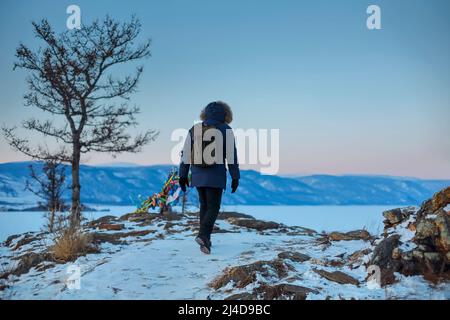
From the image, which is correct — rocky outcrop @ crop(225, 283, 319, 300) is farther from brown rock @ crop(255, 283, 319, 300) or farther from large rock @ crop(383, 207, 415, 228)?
large rock @ crop(383, 207, 415, 228)

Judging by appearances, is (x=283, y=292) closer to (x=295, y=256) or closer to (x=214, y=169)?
(x=295, y=256)

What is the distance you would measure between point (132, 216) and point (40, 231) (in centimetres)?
263

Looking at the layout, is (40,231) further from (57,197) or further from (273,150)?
(273,150)

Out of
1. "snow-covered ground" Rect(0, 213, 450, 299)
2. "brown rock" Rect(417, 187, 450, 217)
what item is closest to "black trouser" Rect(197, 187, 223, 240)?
"snow-covered ground" Rect(0, 213, 450, 299)

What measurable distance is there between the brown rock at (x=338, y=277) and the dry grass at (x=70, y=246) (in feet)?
12.9

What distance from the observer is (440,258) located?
4.71 m

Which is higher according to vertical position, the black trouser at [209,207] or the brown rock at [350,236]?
the black trouser at [209,207]

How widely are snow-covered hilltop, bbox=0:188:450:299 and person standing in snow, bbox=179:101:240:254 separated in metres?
0.69

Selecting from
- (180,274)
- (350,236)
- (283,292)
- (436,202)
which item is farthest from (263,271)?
(350,236)

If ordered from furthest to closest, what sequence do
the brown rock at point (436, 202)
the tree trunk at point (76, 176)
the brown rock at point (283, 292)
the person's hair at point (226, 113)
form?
the tree trunk at point (76, 176), the person's hair at point (226, 113), the brown rock at point (436, 202), the brown rock at point (283, 292)

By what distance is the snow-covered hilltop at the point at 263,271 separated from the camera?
4.57m

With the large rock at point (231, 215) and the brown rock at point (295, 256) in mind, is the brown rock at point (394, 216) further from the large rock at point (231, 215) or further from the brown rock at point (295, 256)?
the large rock at point (231, 215)

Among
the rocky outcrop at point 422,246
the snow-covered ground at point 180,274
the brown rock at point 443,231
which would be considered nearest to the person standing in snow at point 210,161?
the snow-covered ground at point 180,274
